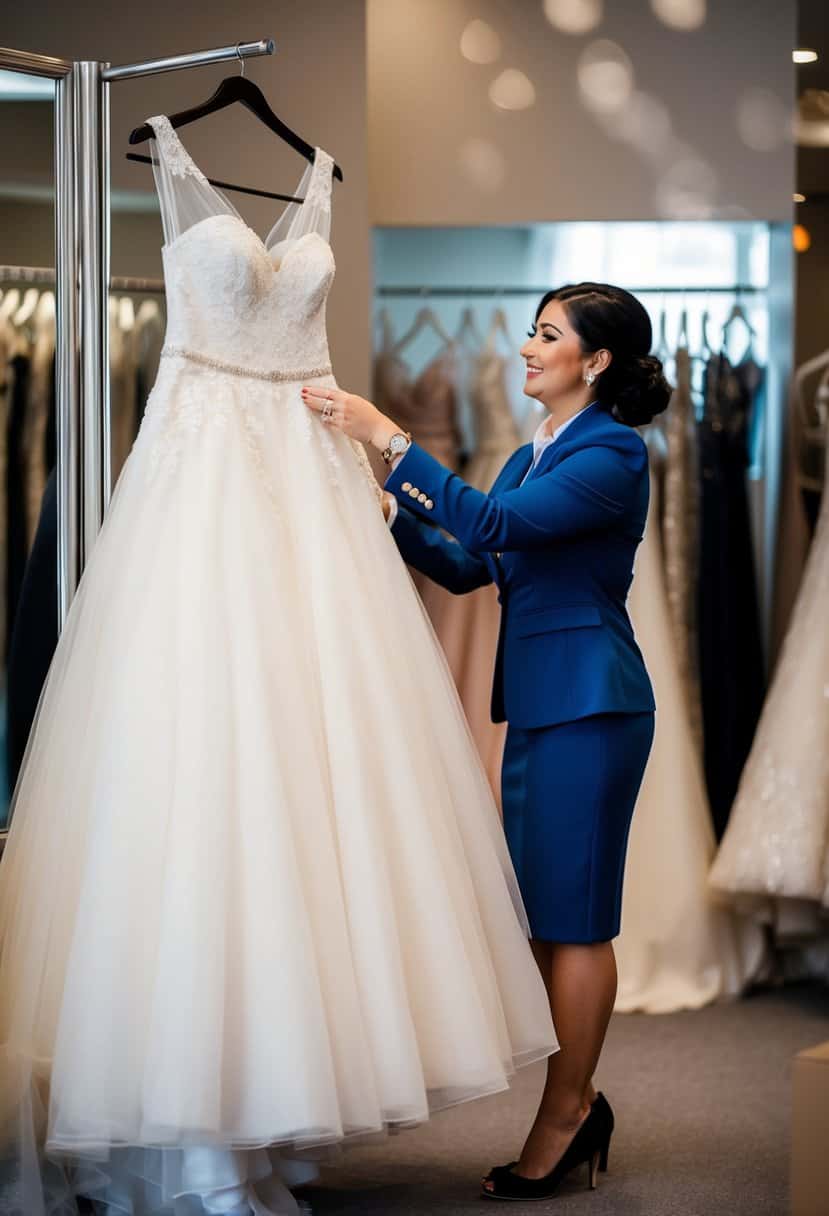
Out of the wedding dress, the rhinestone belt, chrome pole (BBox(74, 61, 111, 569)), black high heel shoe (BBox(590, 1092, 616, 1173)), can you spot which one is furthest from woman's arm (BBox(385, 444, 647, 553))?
black high heel shoe (BBox(590, 1092, 616, 1173))

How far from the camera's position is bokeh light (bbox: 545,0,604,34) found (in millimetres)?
3857

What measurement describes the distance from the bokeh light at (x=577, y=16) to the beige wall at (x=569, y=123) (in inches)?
0.8

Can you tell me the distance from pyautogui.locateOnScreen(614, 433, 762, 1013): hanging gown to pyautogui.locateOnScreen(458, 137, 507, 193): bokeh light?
1.08 m

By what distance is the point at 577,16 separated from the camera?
3861mm

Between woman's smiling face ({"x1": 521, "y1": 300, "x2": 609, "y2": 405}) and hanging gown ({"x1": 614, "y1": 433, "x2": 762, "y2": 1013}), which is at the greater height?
woman's smiling face ({"x1": 521, "y1": 300, "x2": 609, "y2": 405})

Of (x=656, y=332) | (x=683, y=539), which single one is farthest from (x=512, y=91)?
(x=683, y=539)

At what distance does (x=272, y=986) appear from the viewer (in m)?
1.87

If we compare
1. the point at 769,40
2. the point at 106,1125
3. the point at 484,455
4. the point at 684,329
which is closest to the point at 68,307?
the point at 106,1125

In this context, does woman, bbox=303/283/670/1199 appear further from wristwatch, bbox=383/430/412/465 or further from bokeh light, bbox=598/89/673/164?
bokeh light, bbox=598/89/673/164

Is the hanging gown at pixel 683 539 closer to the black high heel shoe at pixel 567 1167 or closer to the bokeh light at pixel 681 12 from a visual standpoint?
the bokeh light at pixel 681 12

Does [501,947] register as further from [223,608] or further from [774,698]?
[774,698]

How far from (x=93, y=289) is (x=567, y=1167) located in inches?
70.0

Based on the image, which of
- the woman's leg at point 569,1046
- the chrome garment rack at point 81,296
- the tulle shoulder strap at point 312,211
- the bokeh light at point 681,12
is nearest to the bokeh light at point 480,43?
the bokeh light at point 681,12

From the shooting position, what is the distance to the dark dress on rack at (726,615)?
3.82 meters
